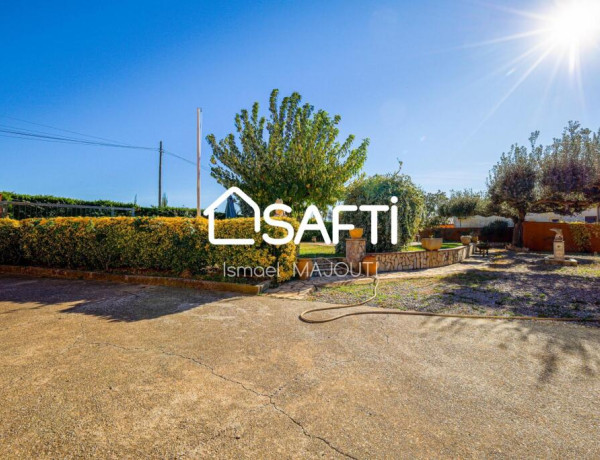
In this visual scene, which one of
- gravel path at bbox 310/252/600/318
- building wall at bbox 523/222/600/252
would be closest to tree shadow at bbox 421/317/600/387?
gravel path at bbox 310/252/600/318

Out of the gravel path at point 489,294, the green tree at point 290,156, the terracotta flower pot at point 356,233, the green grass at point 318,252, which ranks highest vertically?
the green tree at point 290,156

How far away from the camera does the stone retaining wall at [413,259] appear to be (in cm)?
1039

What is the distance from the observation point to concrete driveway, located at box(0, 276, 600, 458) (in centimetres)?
183

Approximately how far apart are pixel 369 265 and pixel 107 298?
715 cm

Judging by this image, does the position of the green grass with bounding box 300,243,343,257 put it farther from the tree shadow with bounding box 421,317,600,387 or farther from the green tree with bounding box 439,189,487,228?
the green tree with bounding box 439,189,487,228

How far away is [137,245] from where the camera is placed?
25.3ft

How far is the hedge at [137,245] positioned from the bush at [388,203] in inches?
188

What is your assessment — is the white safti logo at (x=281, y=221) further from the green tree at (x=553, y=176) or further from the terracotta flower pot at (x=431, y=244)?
the green tree at (x=553, y=176)

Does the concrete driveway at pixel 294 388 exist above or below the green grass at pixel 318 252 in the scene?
below

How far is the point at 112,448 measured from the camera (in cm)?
177

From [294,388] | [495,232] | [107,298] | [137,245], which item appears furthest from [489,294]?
[495,232]

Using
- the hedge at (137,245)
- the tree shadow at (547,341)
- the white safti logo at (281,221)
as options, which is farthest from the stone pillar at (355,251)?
the tree shadow at (547,341)

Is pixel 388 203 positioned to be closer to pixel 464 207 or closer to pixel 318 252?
pixel 318 252

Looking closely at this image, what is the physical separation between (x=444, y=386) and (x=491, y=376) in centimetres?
59
